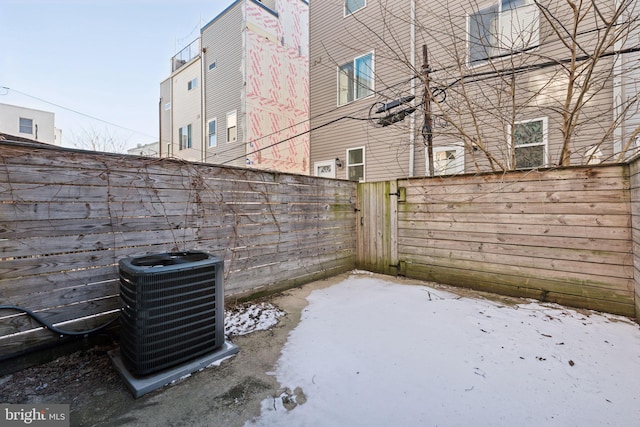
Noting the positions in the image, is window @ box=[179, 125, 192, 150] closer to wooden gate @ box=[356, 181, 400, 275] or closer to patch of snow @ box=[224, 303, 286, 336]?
wooden gate @ box=[356, 181, 400, 275]

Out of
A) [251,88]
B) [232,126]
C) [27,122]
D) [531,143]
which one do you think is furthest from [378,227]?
[27,122]

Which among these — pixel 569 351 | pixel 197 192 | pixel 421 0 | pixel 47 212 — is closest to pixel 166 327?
pixel 47 212

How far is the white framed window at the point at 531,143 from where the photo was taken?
5.16m

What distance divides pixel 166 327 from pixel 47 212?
50.7 inches

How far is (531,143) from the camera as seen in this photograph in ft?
17.3

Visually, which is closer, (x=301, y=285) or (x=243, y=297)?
(x=243, y=297)

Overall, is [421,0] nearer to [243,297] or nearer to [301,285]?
[301,285]

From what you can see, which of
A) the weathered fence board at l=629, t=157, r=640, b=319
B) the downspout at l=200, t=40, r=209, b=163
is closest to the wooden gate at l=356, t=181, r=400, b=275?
the weathered fence board at l=629, t=157, r=640, b=319

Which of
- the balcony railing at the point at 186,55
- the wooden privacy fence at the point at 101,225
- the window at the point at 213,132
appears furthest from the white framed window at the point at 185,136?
the wooden privacy fence at the point at 101,225

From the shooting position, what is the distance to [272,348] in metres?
2.35

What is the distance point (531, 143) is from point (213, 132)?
10698 millimetres

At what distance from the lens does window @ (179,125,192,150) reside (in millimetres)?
12737

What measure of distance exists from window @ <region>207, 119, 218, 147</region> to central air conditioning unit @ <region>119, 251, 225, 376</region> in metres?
10.1

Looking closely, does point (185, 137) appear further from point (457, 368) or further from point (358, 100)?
point (457, 368)
